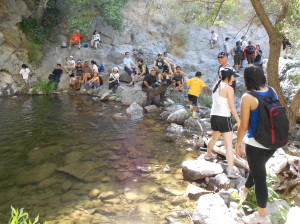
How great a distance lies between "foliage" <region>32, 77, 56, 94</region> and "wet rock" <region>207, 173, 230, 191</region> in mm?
11925

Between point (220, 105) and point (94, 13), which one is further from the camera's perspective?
point (94, 13)

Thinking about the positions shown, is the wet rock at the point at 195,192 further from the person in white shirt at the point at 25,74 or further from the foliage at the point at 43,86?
the person in white shirt at the point at 25,74

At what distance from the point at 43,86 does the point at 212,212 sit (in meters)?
12.9

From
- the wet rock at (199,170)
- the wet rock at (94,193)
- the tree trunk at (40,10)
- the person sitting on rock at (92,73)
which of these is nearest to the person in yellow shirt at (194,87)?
the wet rock at (199,170)

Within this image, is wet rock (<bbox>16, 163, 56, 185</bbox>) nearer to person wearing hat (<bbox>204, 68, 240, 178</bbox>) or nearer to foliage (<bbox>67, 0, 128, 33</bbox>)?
person wearing hat (<bbox>204, 68, 240, 178</bbox>)

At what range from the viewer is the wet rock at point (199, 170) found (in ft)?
13.6

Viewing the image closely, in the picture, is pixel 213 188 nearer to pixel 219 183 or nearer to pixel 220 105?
pixel 219 183

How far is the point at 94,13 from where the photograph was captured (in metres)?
16.1

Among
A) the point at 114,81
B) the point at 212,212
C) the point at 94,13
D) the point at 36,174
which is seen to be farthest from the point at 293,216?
the point at 94,13

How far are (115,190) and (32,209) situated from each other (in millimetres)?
Answer: 1198

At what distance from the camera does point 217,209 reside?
3.03 meters

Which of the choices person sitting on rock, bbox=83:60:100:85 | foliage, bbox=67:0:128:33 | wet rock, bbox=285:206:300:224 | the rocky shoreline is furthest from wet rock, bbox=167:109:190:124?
foliage, bbox=67:0:128:33

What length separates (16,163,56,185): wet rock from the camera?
4152 mm

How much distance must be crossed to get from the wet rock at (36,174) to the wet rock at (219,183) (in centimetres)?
279
